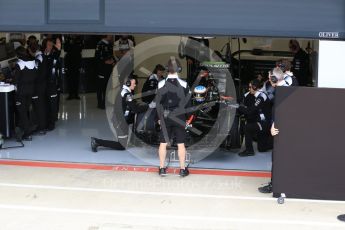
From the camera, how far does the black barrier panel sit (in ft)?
26.9

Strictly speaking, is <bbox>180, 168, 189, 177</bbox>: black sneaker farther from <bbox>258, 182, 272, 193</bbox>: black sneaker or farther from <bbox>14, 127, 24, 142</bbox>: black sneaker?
<bbox>14, 127, 24, 142</bbox>: black sneaker

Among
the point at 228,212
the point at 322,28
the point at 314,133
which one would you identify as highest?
the point at 322,28

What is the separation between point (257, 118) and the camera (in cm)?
1084

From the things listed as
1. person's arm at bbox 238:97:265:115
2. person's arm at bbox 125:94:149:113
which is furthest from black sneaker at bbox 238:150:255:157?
person's arm at bbox 125:94:149:113

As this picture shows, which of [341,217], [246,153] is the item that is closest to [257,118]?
[246,153]

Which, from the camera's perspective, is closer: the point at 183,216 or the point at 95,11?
the point at 183,216

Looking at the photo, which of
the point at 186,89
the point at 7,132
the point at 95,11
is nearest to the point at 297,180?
the point at 186,89

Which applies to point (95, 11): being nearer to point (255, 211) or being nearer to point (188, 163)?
point (188, 163)

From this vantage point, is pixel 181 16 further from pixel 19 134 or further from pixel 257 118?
pixel 19 134

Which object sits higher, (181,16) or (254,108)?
(181,16)

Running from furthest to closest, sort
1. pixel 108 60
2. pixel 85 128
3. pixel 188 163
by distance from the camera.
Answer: pixel 108 60 < pixel 85 128 < pixel 188 163

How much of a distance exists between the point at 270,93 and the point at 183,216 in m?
3.86

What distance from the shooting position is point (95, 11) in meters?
9.57

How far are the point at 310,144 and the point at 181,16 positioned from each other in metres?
2.80
